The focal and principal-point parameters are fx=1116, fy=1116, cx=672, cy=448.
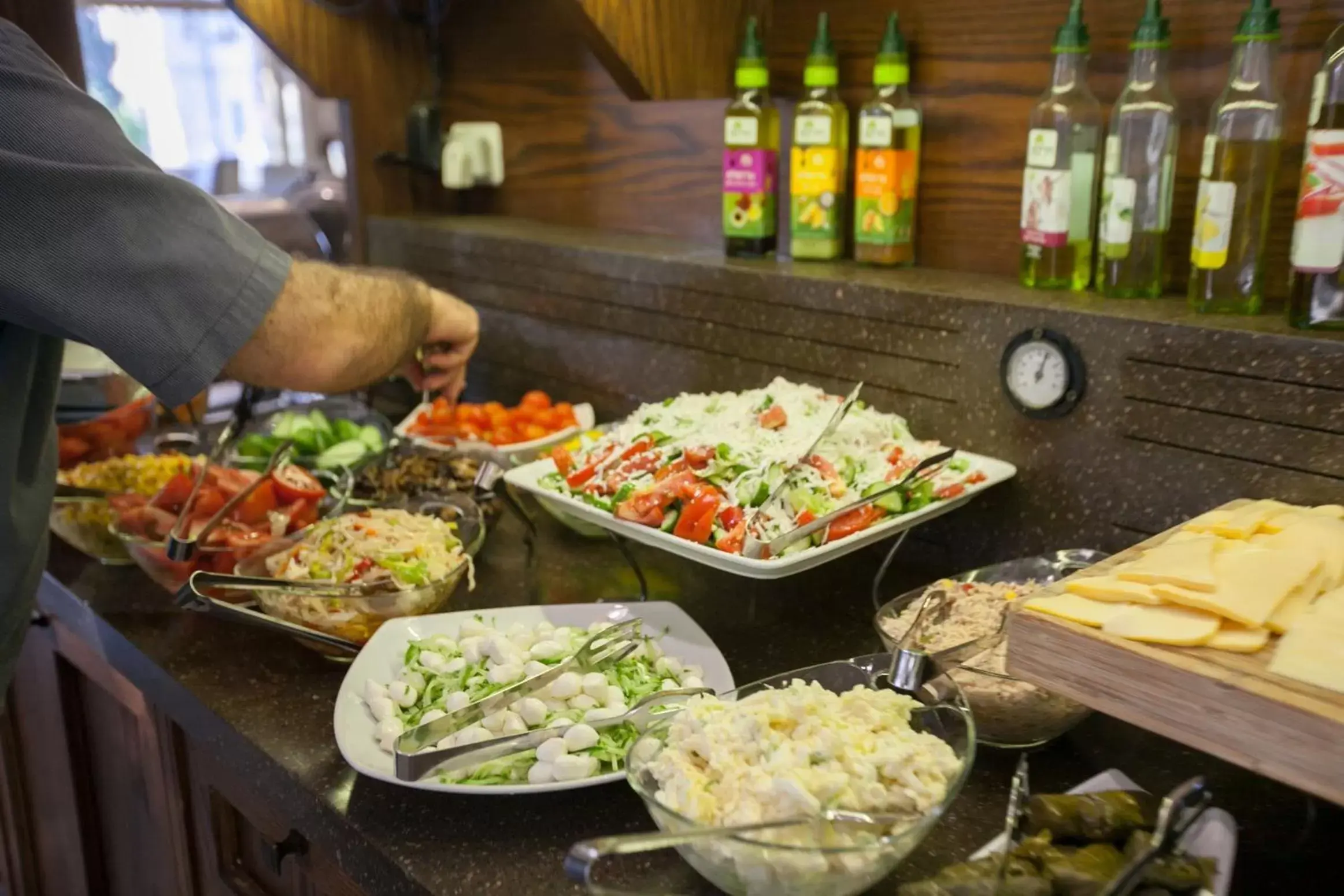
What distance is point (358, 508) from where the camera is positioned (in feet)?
4.59

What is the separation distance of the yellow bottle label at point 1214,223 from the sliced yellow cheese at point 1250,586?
1.18 ft

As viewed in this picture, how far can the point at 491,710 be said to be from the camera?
888 millimetres

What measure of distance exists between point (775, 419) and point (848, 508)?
20cm

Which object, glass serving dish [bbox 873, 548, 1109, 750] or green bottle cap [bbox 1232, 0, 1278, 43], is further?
green bottle cap [bbox 1232, 0, 1278, 43]

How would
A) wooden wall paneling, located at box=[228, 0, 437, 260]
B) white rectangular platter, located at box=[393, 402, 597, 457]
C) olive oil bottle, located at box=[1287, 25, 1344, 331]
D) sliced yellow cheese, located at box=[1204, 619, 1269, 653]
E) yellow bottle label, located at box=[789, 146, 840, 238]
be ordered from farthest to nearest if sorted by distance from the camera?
wooden wall paneling, located at box=[228, 0, 437, 260]
white rectangular platter, located at box=[393, 402, 597, 457]
yellow bottle label, located at box=[789, 146, 840, 238]
olive oil bottle, located at box=[1287, 25, 1344, 331]
sliced yellow cheese, located at box=[1204, 619, 1269, 653]

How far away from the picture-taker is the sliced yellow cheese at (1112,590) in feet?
2.51

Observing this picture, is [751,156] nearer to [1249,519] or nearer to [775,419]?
[775,419]

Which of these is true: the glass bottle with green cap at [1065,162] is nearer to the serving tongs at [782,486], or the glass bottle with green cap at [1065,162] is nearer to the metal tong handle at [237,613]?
the serving tongs at [782,486]

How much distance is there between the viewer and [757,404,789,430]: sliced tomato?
1.22 m

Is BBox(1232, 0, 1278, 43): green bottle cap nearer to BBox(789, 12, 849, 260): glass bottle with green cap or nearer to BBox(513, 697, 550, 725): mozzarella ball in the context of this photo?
BBox(789, 12, 849, 260): glass bottle with green cap

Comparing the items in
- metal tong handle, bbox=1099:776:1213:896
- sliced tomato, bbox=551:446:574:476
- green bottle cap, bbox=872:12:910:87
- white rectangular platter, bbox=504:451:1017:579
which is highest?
green bottle cap, bbox=872:12:910:87

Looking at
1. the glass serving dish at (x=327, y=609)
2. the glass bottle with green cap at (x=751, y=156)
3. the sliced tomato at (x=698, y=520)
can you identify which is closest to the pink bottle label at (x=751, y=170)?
the glass bottle with green cap at (x=751, y=156)

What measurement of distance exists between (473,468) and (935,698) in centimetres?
82

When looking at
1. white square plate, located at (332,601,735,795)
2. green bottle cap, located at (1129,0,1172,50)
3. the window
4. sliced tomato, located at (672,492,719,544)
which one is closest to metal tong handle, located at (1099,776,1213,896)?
white square plate, located at (332,601,735,795)
